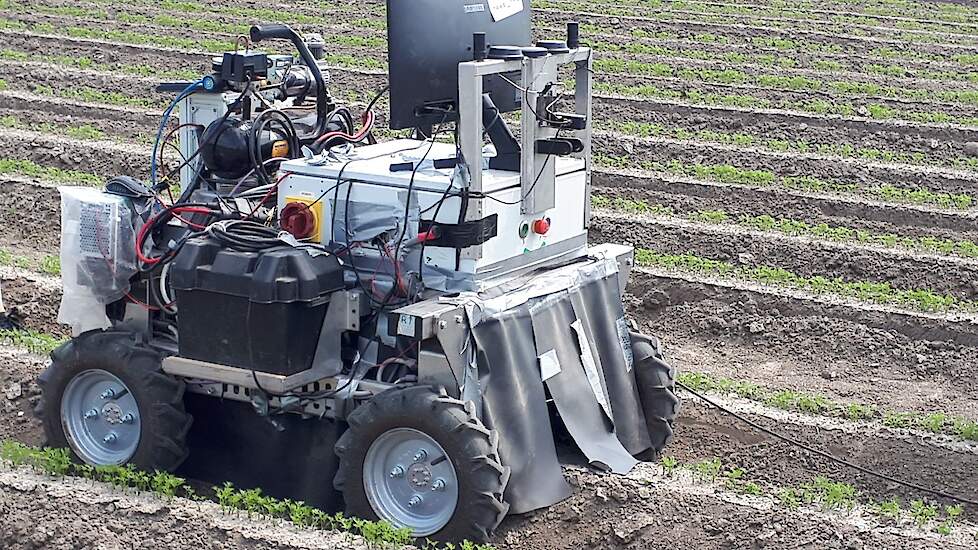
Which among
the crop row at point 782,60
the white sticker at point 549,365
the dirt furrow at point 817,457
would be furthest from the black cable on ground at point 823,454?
the crop row at point 782,60

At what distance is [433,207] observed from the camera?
6.32 m

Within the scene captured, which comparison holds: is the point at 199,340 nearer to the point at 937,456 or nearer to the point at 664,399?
the point at 664,399

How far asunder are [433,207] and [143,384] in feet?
5.01

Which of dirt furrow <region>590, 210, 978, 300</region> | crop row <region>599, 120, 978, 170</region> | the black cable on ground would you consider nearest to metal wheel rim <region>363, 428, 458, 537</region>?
the black cable on ground

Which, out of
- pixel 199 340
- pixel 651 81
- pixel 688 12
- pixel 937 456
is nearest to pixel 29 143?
pixel 651 81

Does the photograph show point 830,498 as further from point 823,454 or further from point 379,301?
point 379,301

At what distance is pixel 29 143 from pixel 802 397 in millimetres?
8229

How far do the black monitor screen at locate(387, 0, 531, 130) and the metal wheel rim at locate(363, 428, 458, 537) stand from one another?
4.33 feet

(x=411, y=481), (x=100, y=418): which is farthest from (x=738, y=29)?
(x=411, y=481)

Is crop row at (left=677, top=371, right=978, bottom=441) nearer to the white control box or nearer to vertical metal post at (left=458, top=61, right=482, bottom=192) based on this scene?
the white control box

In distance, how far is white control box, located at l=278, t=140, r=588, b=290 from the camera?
6.34 metres

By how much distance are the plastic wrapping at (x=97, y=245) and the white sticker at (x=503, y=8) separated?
1879mm

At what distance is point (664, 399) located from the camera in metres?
7.32

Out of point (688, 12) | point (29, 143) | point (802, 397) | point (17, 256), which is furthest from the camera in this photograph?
point (688, 12)
